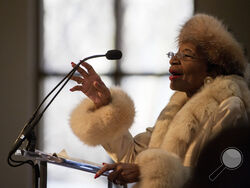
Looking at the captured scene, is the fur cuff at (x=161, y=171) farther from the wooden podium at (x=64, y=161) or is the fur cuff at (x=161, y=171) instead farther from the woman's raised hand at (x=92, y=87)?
the woman's raised hand at (x=92, y=87)

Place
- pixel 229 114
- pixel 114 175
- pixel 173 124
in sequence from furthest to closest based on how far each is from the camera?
pixel 173 124
pixel 229 114
pixel 114 175

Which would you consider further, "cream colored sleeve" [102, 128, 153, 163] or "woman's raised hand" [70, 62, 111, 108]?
"cream colored sleeve" [102, 128, 153, 163]

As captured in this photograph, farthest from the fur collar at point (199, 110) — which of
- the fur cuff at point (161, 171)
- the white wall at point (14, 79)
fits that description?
the white wall at point (14, 79)

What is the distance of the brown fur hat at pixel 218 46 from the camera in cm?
161

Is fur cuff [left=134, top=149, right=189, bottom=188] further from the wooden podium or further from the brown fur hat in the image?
the brown fur hat

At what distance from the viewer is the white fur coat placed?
131 centimetres

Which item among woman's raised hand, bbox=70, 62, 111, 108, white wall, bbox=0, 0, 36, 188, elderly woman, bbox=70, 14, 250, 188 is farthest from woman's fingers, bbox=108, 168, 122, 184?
white wall, bbox=0, 0, 36, 188

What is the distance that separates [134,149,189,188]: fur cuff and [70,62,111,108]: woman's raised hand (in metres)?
0.47

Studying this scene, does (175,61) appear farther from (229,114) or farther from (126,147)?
(126,147)

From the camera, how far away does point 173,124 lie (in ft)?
5.00

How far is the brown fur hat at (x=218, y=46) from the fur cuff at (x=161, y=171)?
48 centimetres

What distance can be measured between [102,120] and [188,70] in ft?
1.37

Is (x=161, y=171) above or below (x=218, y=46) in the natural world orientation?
below

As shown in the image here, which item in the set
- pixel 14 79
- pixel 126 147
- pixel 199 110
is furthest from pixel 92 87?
pixel 14 79
